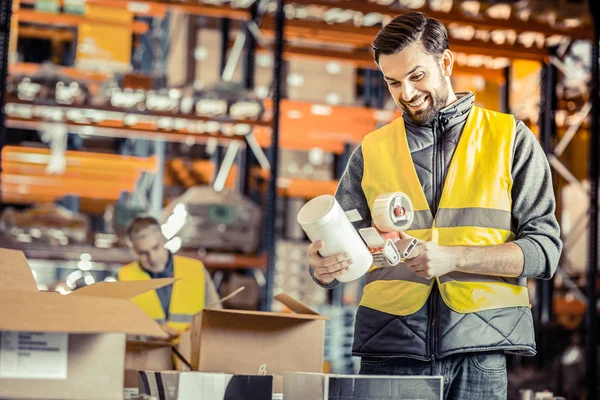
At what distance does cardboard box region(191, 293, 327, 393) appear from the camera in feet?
11.2

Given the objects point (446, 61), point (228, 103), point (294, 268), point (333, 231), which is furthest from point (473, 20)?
point (333, 231)

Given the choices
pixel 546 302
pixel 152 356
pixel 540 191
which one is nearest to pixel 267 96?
pixel 546 302

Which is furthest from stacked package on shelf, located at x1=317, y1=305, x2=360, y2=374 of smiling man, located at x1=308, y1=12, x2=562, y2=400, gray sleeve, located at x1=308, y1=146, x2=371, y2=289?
smiling man, located at x1=308, y1=12, x2=562, y2=400

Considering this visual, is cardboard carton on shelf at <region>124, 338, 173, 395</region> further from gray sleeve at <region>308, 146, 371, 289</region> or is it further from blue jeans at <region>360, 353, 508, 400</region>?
blue jeans at <region>360, 353, 508, 400</region>

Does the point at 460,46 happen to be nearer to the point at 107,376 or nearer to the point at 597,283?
the point at 597,283

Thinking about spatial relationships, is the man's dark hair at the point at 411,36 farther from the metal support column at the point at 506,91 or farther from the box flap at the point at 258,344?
the metal support column at the point at 506,91

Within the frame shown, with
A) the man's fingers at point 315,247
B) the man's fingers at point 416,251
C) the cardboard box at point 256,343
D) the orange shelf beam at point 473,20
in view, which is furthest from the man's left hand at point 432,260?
the orange shelf beam at point 473,20

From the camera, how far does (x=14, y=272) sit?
2.80 m

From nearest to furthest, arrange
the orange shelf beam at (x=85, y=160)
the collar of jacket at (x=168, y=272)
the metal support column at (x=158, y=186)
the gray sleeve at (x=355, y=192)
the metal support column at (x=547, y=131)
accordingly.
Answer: the gray sleeve at (x=355, y=192), the collar of jacket at (x=168, y=272), the metal support column at (x=547, y=131), the metal support column at (x=158, y=186), the orange shelf beam at (x=85, y=160)

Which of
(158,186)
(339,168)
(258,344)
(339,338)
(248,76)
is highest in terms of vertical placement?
(248,76)

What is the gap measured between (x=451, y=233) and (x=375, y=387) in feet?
1.61

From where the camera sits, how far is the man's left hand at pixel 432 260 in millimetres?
2592

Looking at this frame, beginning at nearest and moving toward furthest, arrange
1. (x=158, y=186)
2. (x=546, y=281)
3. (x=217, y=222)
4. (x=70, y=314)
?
1. (x=70, y=314)
2. (x=217, y=222)
3. (x=546, y=281)
4. (x=158, y=186)

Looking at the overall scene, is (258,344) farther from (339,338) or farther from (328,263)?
(339,338)
